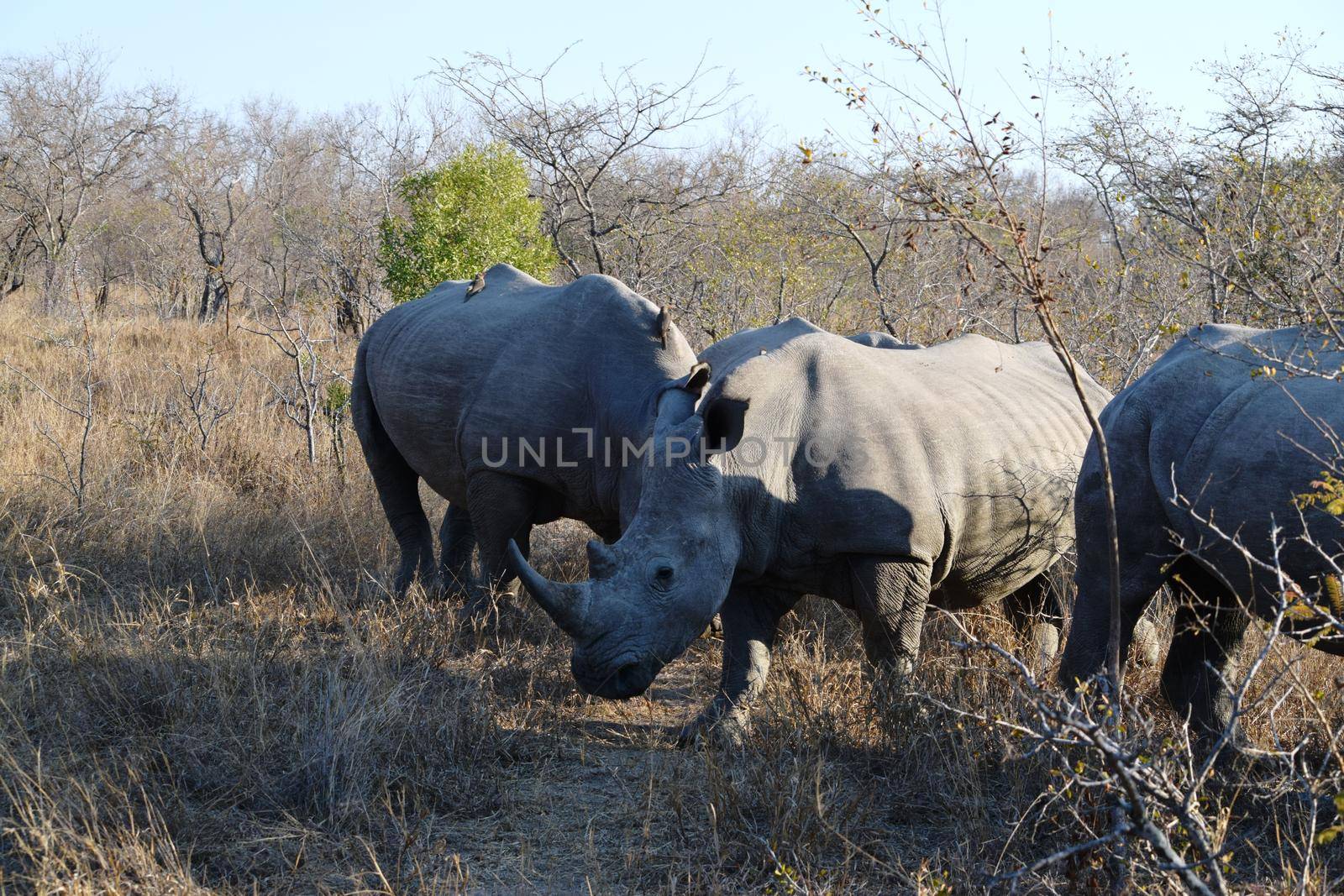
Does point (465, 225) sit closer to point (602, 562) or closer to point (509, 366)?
point (509, 366)

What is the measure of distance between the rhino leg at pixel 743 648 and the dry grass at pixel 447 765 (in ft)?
0.35

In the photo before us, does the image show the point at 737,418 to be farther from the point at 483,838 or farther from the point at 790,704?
the point at 483,838

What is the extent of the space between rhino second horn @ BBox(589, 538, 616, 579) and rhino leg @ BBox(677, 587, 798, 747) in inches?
27.7

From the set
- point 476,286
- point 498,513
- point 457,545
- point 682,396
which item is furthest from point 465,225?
point 682,396

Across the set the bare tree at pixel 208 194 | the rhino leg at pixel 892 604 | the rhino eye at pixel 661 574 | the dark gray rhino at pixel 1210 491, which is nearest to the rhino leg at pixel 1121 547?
the dark gray rhino at pixel 1210 491

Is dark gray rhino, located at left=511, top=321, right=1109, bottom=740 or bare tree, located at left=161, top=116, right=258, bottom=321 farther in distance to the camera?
bare tree, located at left=161, top=116, right=258, bottom=321

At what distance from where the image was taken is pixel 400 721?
3.98 m

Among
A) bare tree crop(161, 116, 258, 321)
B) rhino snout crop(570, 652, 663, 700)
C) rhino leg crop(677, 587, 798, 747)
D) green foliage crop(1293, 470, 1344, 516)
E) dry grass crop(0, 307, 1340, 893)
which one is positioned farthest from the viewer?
bare tree crop(161, 116, 258, 321)

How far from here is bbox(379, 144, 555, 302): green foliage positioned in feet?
31.2

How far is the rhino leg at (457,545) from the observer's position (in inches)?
254

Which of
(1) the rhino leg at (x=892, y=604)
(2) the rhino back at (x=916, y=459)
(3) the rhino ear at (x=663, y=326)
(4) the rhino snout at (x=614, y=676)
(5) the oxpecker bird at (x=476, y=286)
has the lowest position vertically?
(4) the rhino snout at (x=614, y=676)

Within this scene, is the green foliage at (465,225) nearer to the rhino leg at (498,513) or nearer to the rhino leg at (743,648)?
the rhino leg at (498,513)

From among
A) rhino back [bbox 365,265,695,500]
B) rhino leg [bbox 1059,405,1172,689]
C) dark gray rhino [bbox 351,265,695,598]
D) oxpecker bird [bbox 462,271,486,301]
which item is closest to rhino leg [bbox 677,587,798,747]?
dark gray rhino [bbox 351,265,695,598]

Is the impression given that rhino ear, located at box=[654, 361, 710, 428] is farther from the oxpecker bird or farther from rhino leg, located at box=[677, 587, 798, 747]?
the oxpecker bird
